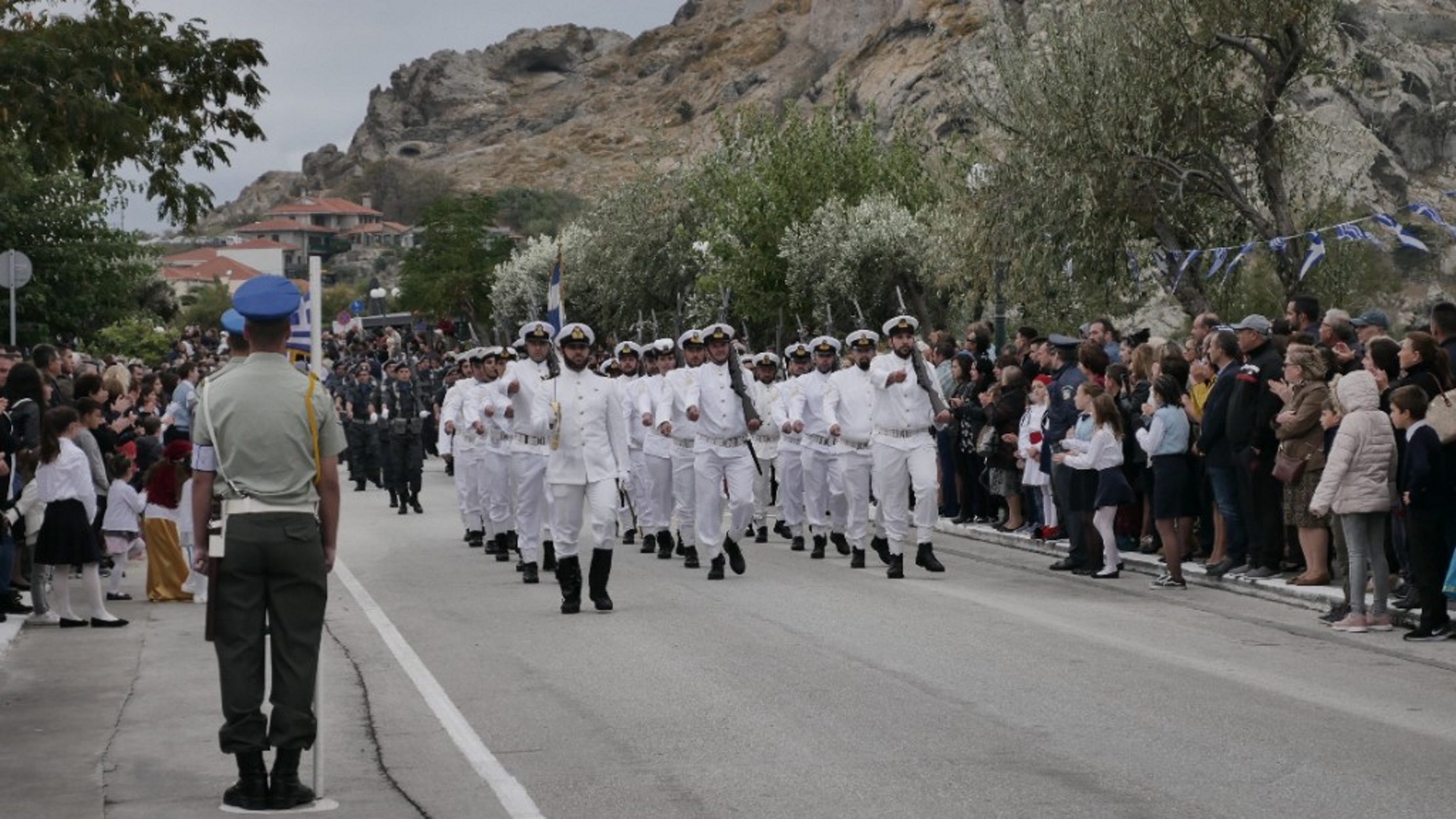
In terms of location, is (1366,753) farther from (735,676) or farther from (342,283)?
(342,283)

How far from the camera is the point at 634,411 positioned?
73.2 feet

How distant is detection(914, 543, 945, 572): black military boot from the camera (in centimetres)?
1836

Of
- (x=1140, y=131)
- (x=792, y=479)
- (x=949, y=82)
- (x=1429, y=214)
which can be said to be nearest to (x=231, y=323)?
(x=792, y=479)

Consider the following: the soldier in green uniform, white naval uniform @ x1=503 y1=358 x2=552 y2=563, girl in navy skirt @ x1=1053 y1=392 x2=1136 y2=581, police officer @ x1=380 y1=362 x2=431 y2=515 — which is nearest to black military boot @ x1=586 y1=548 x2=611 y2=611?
white naval uniform @ x1=503 y1=358 x2=552 y2=563

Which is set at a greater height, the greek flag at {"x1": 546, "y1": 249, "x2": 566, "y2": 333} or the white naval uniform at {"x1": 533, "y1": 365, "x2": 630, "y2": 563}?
the greek flag at {"x1": 546, "y1": 249, "x2": 566, "y2": 333}

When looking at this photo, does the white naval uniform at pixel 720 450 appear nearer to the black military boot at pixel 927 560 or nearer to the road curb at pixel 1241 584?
the black military boot at pixel 927 560

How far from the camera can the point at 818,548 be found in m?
20.4

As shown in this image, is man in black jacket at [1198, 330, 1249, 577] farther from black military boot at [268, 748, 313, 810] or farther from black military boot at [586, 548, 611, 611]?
black military boot at [268, 748, 313, 810]

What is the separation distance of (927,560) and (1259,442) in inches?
128

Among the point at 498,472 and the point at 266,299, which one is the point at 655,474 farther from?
the point at 266,299

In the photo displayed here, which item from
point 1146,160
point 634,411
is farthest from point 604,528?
point 1146,160

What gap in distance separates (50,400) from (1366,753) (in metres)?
11.9

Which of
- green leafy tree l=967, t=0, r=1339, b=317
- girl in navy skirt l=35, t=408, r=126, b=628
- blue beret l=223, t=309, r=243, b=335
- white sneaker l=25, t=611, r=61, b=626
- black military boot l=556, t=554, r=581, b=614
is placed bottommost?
white sneaker l=25, t=611, r=61, b=626

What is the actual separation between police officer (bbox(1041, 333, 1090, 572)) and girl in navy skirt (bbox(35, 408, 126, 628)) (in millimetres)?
8049
